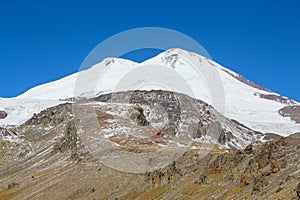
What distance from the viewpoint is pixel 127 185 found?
105875 mm

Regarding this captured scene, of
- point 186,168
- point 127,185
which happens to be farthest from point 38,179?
point 186,168

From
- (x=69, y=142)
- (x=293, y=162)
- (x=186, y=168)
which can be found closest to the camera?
(x=293, y=162)

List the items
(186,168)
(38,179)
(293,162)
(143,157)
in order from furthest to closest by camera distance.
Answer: (38,179) → (143,157) → (186,168) → (293,162)

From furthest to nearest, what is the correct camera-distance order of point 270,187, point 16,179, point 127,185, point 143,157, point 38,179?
point 16,179
point 38,179
point 143,157
point 127,185
point 270,187

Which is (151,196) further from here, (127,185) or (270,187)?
(270,187)

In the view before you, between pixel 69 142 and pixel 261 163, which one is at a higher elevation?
pixel 69 142

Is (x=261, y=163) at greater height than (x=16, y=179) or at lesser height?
lesser

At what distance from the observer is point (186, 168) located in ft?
323

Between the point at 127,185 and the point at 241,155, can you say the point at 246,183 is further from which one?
the point at 127,185

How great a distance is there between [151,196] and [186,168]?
11449 millimetres

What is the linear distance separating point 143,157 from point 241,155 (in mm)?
55319

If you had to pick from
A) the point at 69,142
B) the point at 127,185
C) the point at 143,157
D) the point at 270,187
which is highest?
the point at 69,142

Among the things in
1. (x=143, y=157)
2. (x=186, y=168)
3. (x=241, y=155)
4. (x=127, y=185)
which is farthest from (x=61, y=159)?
(x=241, y=155)

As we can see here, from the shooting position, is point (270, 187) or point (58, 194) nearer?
point (270, 187)
